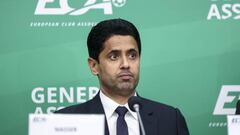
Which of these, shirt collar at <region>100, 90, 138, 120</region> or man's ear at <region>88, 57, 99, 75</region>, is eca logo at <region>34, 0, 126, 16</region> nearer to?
man's ear at <region>88, 57, 99, 75</region>

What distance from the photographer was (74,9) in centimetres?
205

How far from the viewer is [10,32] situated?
6.66 ft

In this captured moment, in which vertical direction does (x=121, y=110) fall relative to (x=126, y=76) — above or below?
below

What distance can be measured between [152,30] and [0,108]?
2.69 feet

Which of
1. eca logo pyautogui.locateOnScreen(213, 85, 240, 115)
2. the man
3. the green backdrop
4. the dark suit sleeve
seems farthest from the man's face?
eca logo pyautogui.locateOnScreen(213, 85, 240, 115)

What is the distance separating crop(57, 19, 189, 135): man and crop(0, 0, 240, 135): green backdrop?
1.17 ft

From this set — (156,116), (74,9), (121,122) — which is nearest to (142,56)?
(74,9)

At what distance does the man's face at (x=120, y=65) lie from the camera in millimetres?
1566

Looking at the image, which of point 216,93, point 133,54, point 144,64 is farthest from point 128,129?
point 216,93

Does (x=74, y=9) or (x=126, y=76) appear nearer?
(x=126, y=76)

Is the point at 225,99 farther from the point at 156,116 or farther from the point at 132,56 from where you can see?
→ the point at 132,56

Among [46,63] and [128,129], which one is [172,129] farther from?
[46,63]

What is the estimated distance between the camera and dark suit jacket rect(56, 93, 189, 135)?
1.61m

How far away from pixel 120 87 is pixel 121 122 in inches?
5.4
